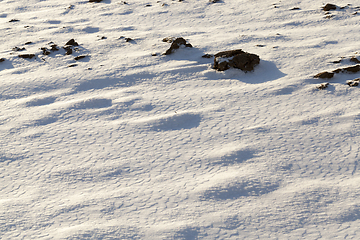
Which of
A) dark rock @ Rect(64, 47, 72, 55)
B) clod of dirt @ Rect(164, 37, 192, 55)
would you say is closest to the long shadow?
clod of dirt @ Rect(164, 37, 192, 55)

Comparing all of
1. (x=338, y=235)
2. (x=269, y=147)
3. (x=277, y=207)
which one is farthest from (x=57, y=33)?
(x=338, y=235)

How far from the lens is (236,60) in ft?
15.5

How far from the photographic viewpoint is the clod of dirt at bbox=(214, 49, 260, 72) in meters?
4.70

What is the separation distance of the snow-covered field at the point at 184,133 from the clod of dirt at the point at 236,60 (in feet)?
0.33

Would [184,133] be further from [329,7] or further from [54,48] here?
[329,7]

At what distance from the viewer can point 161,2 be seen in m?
7.16

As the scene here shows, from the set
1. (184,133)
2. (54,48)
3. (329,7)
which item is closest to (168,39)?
(54,48)

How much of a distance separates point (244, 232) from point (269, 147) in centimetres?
107

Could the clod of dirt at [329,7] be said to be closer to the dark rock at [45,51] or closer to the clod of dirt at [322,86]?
the clod of dirt at [322,86]

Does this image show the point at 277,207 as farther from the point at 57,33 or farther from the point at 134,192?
the point at 57,33

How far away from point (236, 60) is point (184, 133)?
1.53m

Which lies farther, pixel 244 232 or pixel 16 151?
pixel 16 151

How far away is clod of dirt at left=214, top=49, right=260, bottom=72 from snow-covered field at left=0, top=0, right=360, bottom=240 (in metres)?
0.10

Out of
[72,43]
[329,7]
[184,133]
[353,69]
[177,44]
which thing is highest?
[329,7]
